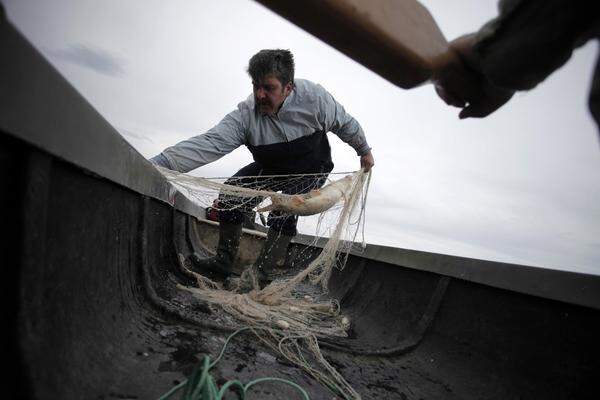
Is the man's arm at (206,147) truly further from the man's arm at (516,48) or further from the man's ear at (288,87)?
the man's arm at (516,48)

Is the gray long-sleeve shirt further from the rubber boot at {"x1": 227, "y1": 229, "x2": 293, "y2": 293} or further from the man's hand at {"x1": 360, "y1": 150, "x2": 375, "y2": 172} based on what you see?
the rubber boot at {"x1": 227, "y1": 229, "x2": 293, "y2": 293}

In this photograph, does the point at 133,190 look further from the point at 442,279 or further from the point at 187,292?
the point at 442,279

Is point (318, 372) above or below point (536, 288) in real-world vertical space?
below

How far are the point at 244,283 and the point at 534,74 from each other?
Answer: 309 cm

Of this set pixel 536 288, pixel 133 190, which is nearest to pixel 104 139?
pixel 133 190

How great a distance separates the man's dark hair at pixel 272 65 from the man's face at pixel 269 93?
0.14ft

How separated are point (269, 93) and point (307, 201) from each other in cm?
113

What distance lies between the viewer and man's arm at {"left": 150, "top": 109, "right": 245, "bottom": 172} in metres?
2.75

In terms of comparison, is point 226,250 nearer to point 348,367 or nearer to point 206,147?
point 206,147

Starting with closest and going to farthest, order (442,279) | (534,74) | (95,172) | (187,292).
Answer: (534,74)
(95,172)
(442,279)
(187,292)

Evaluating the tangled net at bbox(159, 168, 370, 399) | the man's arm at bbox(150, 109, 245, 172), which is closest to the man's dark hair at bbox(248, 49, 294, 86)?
the man's arm at bbox(150, 109, 245, 172)

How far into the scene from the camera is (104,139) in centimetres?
127

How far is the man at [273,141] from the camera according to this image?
9.87 ft

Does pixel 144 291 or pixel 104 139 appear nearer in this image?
pixel 104 139
